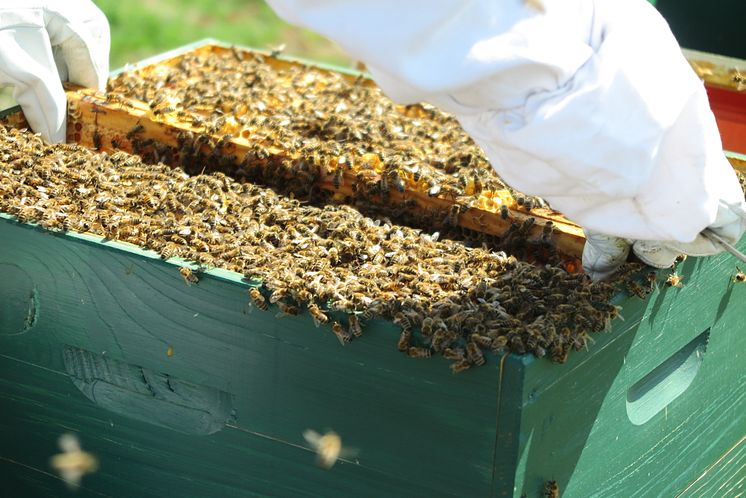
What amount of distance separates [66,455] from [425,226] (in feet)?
3.51

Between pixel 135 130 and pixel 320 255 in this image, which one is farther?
pixel 135 130

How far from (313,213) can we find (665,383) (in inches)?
36.5

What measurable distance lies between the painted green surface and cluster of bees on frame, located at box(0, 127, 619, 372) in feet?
0.16

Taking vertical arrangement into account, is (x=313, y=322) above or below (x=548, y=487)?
above

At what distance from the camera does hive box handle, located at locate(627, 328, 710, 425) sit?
2.41 meters

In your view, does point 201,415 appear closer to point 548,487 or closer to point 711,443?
point 548,487

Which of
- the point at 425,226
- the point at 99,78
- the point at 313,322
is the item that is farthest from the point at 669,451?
the point at 99,78

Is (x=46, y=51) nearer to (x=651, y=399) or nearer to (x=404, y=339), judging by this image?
(x=404, y=339)

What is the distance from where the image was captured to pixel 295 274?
2.19m

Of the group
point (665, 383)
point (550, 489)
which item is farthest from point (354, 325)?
point (665, 383)

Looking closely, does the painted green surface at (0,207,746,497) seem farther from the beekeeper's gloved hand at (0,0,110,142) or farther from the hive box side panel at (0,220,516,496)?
the beekeeper's gloved hand at (0,0,110,142)

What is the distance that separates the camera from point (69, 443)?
8.59 ft

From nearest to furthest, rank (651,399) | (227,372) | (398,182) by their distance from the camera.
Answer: (227,372) < (651,399) < (398,182)

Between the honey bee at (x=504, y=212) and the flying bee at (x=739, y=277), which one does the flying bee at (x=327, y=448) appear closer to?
the honey bee at (x=504, y=212)
